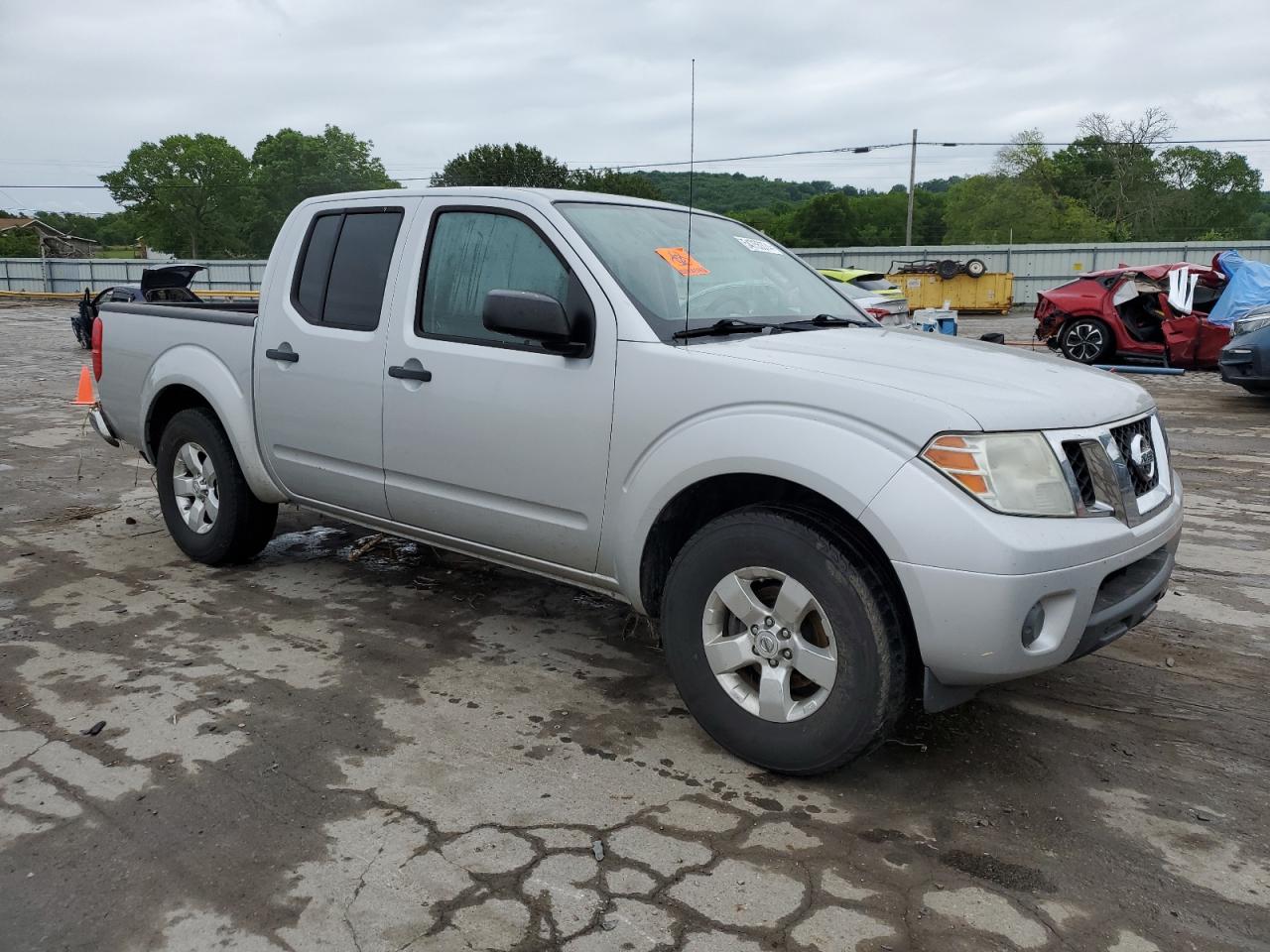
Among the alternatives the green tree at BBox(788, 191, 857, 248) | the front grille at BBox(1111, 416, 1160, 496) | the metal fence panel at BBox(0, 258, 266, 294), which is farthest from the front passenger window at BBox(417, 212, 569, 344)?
the green tree at BBox(788, 191, 857, 248)

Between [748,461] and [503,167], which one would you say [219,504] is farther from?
[503,167]

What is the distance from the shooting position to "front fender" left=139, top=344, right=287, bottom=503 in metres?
4.87

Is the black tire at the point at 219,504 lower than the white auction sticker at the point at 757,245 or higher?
lower

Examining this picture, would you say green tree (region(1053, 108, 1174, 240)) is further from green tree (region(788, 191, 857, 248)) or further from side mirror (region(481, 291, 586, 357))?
side mirror (region(481, 291, 586, 357))

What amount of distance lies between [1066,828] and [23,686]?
3.70m

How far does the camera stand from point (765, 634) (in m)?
3.07

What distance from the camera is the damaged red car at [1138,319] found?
14.2 meters

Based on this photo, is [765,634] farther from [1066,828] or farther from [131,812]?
[131,812]

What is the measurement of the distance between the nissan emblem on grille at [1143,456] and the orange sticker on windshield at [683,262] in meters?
1.61

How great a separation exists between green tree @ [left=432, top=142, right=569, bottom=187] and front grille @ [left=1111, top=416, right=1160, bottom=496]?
61414mm

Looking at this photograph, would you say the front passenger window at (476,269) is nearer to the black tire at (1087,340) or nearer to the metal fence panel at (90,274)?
the black tire at (1087,340)

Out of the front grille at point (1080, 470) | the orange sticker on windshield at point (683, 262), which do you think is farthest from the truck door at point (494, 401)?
the front grille at point (1080, 470)

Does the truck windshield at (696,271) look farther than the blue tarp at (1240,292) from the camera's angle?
No

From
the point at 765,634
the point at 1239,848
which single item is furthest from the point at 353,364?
the point at 1239,848
